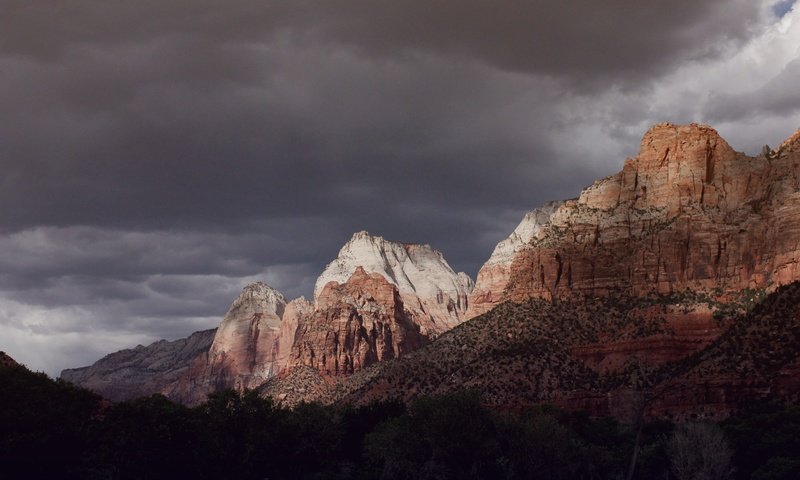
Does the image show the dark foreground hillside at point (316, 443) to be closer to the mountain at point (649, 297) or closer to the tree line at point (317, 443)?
the tree line at point (317, 443)

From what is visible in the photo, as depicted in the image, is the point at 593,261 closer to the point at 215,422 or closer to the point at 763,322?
the point at 763,322

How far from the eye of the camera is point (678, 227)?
16938 cm

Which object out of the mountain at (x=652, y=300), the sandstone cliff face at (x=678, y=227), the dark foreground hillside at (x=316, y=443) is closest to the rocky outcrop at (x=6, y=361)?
the dark foreground hillside at (x=316, y=443)

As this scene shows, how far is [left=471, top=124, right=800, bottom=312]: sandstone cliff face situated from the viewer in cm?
15988

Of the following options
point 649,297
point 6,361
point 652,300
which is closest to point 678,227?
point 649,297

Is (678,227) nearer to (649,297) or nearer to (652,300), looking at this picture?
(649,297)

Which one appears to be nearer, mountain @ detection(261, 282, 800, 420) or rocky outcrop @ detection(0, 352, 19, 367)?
rocky outcrop @ detection(0, 352, 19, 367)

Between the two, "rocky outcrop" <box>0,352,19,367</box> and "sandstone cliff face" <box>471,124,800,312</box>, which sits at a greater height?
"sandstone cliff face" <box>471,124,800,312</box>

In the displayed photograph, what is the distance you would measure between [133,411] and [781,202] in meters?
111

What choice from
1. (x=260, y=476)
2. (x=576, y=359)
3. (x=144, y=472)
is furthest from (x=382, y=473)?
(x=576, y=359)

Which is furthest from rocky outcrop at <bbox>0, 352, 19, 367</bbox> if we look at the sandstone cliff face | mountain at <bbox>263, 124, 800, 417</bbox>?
the sandstone cliff face

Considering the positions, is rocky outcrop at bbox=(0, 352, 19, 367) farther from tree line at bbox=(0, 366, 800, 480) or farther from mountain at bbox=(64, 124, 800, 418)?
mountain at bbox=(64, 124, 800, 418)

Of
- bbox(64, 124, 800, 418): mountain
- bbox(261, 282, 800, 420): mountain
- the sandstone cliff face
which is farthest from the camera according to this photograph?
the sandstone cliff face

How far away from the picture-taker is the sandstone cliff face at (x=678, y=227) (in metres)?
160
